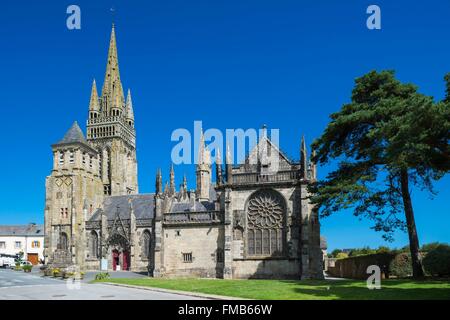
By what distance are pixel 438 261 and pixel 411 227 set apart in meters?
2.91

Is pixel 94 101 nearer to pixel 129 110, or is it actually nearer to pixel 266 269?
pixel 129 110

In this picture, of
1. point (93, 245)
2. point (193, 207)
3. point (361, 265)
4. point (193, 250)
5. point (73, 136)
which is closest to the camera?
point (361, 265)

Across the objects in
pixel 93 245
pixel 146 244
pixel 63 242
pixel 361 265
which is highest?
pixel 146 244

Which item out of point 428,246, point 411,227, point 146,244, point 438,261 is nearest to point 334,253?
point 146,244

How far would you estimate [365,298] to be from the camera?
21.3 meters

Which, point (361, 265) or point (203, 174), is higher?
point (203, 174)

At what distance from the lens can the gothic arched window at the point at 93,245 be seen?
63822mm

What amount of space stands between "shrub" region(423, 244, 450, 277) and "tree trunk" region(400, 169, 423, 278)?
0.79 m

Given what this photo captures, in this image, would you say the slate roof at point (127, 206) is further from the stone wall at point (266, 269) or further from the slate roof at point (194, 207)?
the stone wall at point (266, 269)

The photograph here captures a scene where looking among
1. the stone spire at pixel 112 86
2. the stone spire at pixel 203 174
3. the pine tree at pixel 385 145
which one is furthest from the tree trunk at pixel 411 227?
the stone spire at pixel 112 86

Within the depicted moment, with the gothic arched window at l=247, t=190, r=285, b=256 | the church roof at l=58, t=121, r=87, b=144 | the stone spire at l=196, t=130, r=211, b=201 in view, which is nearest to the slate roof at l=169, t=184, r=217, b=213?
the gothic arched window at l=247, t=190, r=285, b=256

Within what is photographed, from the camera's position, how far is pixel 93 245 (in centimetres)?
6444

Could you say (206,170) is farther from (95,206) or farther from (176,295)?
(176,295)
